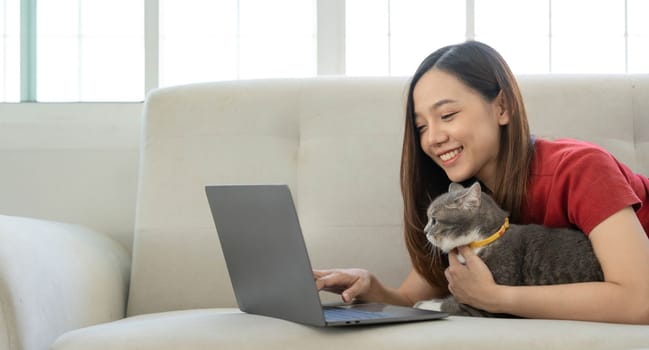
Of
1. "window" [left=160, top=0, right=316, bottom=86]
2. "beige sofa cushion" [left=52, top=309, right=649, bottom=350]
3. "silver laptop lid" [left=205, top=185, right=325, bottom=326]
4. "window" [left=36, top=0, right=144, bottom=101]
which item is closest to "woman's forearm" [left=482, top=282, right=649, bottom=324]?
"beige sofa cushion" [left=52, top=309, right=649, bottom=350]

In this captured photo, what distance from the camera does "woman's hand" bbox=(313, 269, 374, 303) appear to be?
5.44 feet

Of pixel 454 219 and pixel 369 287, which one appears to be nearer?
pixel 454 219

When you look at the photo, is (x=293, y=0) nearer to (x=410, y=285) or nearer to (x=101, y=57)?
(x=101, y=57)

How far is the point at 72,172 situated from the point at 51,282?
0.94 m

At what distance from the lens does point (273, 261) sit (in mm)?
→ 1348

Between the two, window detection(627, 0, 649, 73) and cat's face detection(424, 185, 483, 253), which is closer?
cat's face detection(424, 185, 483, 253)

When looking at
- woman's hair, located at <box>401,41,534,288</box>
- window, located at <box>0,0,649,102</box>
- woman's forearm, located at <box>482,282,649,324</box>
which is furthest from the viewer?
window, located at <box>0,0,649,102</box>

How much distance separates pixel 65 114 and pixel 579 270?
69.3 inches

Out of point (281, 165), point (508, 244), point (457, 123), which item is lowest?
point (508, 244)

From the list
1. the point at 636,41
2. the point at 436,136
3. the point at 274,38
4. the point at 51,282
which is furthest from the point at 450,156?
the point at 636,41

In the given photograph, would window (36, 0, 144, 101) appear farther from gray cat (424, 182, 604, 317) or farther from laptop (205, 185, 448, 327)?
gray cat (424, 182, 604, 317)

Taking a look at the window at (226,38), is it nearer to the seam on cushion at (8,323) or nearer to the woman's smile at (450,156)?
the woman's smile at (450,156)

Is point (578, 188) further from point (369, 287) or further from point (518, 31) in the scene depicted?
point (518, 31)

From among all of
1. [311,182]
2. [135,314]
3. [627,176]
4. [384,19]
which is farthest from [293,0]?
[627,176]
